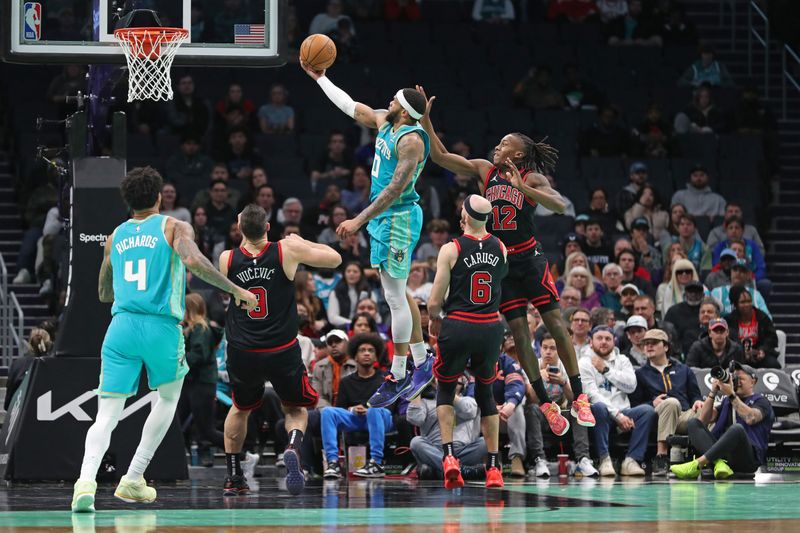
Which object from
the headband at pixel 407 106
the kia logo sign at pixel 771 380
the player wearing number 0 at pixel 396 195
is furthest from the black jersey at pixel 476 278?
the kia logo sign at pixel 771 380

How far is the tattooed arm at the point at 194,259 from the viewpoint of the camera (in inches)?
418

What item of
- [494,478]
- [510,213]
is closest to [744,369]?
[494,478]

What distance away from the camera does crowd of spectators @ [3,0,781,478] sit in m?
15.0

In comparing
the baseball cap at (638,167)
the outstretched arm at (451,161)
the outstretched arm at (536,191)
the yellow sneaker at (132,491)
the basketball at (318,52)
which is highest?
the baseball cap at (638,167)

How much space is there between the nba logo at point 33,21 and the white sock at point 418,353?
420 cm

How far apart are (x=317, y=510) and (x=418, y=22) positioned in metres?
14.4

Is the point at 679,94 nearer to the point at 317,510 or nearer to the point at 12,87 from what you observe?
the point at 12,87

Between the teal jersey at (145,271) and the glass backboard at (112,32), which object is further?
the glass backboard at (112,32)

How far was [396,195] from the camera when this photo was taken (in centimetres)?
1195

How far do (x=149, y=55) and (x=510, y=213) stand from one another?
11.1 ft

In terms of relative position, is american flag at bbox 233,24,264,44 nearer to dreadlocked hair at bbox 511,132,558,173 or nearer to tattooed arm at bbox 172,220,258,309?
dreadlocked hair at bbox 511,132,558,173

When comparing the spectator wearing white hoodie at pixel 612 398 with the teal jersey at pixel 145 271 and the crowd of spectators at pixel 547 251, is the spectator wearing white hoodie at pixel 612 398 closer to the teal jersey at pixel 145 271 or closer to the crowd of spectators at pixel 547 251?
the crowd of spectators at pixel 547 251

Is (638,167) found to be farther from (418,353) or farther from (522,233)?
(418,353)

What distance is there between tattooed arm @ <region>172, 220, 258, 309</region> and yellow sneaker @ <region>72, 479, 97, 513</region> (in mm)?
1662
